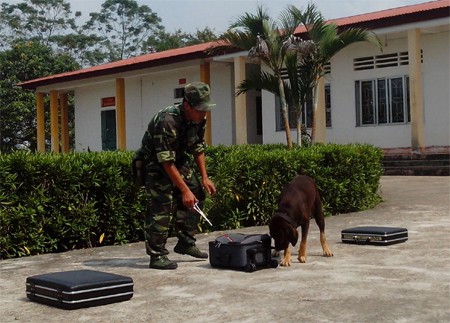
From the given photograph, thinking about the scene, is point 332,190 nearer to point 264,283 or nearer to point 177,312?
point 264,283

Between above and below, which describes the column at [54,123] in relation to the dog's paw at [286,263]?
above

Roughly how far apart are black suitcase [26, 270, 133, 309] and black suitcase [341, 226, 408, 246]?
3201 mm

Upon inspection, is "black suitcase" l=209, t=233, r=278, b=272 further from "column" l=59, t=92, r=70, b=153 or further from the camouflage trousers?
"column" l=59, t=92, r=70, b=153

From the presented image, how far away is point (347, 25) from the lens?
1791 cm

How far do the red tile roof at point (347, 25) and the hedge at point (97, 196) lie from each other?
861 centimetres

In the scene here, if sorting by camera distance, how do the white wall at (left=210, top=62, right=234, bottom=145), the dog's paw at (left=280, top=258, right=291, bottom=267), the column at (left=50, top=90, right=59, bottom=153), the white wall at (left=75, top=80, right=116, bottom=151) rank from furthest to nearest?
the column at (left=50, top=90, right=59, bottom=153)
the white wall at (left=75, top=80, right=116, bottom=151)
the white wall at (left=210, top=62, right=234, bottom=145)
the dog's paw at (left=280, top=258, right=291, bottom=267)

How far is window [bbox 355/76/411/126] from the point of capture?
62.4 ft

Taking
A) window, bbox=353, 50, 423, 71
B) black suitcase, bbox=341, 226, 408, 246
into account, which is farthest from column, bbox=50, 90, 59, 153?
black suitcase, bbox=341, 226, 408, 246

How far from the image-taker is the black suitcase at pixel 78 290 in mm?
4543

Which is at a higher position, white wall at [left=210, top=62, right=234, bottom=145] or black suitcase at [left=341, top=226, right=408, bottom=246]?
white wall at [left=210, top=62, right=234, bottom=145]

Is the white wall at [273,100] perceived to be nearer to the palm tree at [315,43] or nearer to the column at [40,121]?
the column at [40,121]

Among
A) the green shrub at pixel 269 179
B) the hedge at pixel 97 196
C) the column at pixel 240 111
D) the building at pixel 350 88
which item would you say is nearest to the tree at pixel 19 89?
the building at pixel 350 88

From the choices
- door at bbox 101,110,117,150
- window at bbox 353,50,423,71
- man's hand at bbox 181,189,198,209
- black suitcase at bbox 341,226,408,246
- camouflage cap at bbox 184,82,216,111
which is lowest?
black suitcase at bbox 341,226,408,246

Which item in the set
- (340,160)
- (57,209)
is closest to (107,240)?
(57,209)
